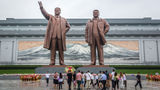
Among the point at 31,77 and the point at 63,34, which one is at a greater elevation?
the point at 63,34

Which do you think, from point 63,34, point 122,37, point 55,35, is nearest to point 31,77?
point 55,35

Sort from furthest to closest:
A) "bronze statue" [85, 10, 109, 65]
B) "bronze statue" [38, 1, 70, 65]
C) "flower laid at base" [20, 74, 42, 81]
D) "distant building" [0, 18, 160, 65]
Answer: "distant building" [0, 18, 160, 65] < "bronze statue" [38, 1, 70, 65] < "bronze statue" [85, 10, 109, 65] < "flower laid at base" [20, 74, 42, 81]

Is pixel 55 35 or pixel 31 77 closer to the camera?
pixel 31 77

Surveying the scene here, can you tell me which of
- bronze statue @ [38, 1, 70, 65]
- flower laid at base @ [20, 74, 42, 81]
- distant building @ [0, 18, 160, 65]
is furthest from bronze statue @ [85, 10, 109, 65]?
distant building @ [0, 18, 160, 65]

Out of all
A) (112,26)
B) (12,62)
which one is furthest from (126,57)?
(12,62)

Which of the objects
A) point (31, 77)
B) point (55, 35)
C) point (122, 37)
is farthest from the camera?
point (122, 37)

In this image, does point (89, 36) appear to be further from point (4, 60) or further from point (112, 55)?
point (4, 60)

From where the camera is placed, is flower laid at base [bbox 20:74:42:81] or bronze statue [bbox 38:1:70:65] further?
bronze statue [bbox 38:1:70:65]

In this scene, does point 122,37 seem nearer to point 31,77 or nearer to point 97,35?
point 97,35

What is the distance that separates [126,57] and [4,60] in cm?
2288

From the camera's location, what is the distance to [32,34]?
35.0 meters

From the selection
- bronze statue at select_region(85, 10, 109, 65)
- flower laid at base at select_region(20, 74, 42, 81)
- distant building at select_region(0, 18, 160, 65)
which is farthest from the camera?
distant building at select_region(0, 18, 160, 65)

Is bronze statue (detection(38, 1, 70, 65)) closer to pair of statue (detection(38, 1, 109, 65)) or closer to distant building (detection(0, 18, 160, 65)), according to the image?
pair of statue (detection(38, 1, 109, 65))

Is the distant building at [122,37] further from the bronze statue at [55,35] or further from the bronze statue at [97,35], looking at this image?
the bronze statue at [97,35]
